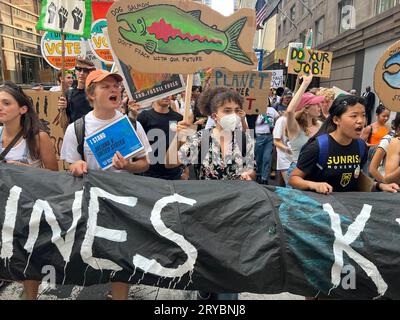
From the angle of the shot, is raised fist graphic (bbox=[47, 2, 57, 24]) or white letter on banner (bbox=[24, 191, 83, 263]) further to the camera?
raised fist graphic (bbox=[47, 2, 57, 24])

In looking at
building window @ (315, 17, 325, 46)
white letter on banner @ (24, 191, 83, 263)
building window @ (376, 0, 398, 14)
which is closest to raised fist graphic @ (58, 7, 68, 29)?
white letter on banner @ (24, 191, 83, 263)

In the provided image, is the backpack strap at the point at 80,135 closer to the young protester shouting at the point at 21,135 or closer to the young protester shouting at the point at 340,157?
the young protester shouting at the point at 21,135

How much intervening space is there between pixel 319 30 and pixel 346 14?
23.1ft

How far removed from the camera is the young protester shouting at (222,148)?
2859mm

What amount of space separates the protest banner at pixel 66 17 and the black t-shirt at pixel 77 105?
86 cm

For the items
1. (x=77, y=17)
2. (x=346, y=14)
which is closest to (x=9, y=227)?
(x=77, y=17)

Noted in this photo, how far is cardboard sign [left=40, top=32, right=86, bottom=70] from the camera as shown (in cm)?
711

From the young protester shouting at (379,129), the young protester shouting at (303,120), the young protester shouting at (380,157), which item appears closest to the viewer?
the young protester shouting at (380,157)

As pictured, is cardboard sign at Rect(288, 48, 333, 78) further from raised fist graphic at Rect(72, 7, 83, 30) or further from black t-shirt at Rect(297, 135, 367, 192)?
black t-shirt at Rect(297, 135, 367, 192)

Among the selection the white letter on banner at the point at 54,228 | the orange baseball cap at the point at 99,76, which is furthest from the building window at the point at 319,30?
the white letter on banner at the point at 54,228

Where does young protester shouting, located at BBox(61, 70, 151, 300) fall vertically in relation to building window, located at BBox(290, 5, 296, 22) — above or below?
below

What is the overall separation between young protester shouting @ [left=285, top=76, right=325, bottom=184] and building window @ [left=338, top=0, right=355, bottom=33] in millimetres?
14916

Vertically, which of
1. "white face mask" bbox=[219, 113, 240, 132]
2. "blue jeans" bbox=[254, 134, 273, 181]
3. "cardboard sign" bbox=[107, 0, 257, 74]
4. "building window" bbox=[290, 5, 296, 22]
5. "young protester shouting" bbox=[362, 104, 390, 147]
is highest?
"building window" bbox=[290, 5, 296, 22]

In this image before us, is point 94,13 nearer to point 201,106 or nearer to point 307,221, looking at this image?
point 201,106
